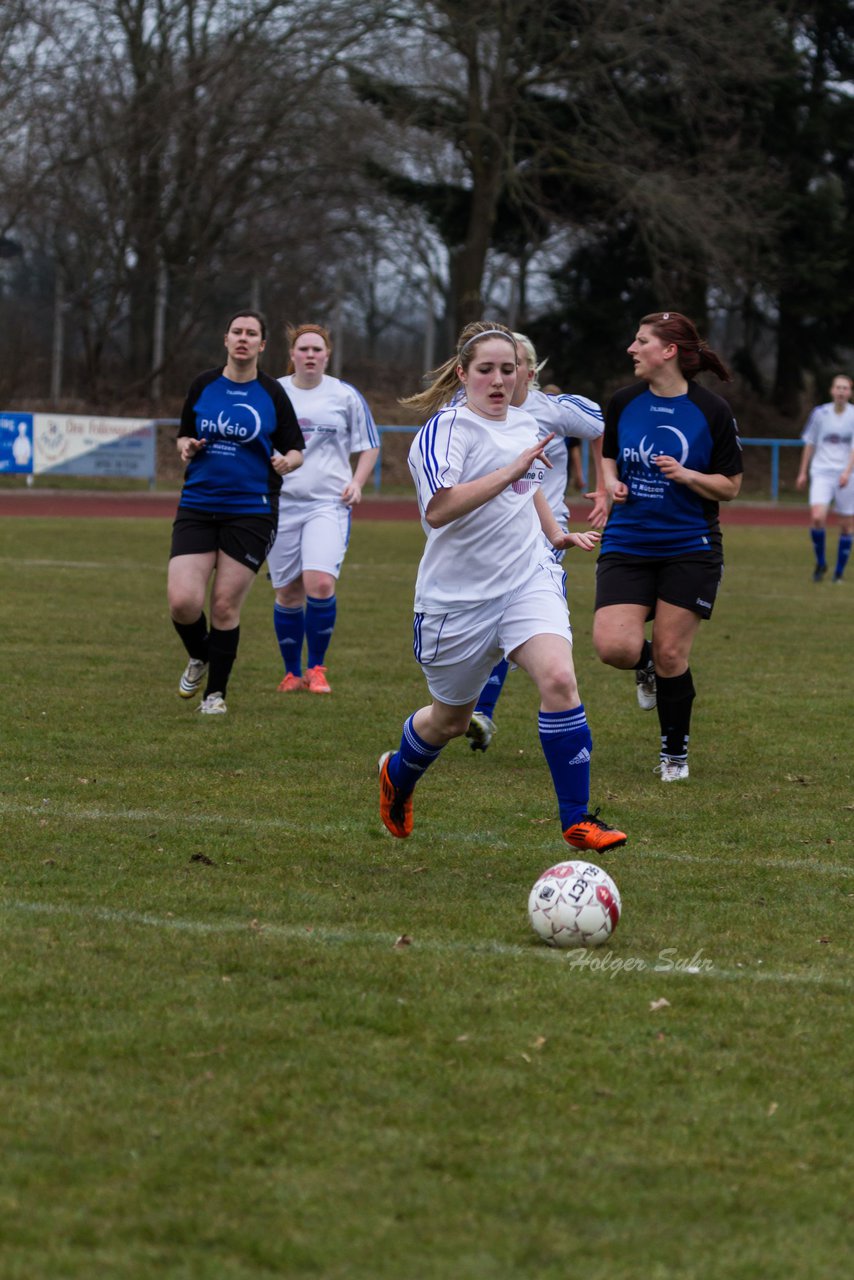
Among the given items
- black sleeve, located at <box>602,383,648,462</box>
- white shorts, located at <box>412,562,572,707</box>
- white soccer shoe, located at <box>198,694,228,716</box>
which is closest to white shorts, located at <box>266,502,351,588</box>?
white soccer shoe, located at <box>198,694,228,716</box>

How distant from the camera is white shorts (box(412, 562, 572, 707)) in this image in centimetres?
566

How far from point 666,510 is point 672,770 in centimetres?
116

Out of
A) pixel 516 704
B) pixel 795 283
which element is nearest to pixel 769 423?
pixel 795 283

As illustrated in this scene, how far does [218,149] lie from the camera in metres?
37.8

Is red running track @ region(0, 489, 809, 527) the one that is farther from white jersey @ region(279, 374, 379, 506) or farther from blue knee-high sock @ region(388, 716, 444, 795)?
blue knee-high sock @ region(388, 716, 444, 795)

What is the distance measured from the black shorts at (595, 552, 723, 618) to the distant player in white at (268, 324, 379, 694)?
2784 millimetres

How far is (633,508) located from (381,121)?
31610mm

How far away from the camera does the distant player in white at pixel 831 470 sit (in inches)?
710

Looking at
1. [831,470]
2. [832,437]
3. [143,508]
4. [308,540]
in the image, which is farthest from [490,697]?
[143,508]

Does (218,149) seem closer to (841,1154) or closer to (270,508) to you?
(270,508)

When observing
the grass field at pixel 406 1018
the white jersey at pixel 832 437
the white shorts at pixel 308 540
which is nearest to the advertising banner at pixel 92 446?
the white jersey at pixel 832 437

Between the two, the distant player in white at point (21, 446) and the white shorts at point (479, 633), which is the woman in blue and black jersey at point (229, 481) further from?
the distant player in white at point (21, 446)

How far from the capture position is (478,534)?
5.69 meters

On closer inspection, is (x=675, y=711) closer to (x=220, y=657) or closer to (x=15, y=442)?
(x=220, y=657)
